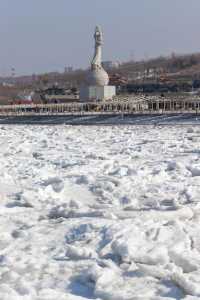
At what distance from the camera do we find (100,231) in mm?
6117

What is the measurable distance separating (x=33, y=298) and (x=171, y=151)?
31.0 feet

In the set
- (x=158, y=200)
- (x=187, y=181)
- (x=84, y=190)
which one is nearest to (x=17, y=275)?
(x=158, y=200)

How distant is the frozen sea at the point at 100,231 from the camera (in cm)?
477

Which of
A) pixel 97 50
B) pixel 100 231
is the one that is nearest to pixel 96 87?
pixel 97 50

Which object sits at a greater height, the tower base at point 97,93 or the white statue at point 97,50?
the white statue at point 97,50

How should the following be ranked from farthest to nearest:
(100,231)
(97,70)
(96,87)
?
(97,70) → (96,87) → (100,231)

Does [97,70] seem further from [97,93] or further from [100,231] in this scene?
[100,231]

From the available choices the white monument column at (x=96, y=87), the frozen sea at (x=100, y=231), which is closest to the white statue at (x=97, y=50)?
the white monument column at (x=96, y=87)

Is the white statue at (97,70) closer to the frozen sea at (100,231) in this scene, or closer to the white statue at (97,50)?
the white statue at (97,50)

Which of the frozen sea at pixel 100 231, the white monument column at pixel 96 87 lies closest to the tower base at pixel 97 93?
the white monument column at pixel 96 87

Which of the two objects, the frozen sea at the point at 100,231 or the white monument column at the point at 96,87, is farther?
the white monument column at the point at 96,87

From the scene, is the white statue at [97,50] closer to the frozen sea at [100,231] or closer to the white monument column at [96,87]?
the white monument column at [96,87]

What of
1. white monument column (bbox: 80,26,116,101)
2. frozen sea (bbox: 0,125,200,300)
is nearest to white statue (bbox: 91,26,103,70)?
white monument column (bbox: 80,26,116,101)

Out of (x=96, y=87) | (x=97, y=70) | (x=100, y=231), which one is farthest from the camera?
(x=97, y=70)
